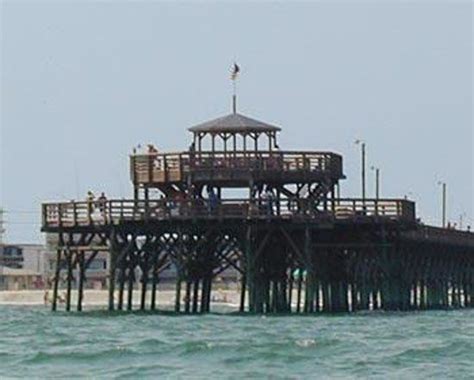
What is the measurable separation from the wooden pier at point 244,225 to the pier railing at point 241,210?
0.03 metres

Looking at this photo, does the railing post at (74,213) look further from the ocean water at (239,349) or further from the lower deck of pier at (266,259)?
the ocean water at (239,349)

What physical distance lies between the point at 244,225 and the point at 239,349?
24.8 m

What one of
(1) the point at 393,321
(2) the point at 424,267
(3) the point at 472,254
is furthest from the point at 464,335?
(3) the point at 472,254

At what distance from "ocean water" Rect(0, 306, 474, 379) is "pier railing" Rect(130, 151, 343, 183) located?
918 centimetres

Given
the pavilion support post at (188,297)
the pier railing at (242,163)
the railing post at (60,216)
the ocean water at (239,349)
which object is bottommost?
the ocean water at (239,349)

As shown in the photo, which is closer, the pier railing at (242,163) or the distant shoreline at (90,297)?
the pier railing at (242,163)

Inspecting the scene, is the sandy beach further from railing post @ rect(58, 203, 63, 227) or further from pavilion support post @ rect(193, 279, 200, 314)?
railing post @ rect(58, 203, 63, 227)

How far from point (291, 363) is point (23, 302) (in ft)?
337

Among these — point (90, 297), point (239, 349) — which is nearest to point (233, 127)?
point (239, 349)

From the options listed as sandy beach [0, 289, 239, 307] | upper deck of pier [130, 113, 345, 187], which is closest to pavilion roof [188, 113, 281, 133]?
upper deck of pier [130, 113, 345, 187]

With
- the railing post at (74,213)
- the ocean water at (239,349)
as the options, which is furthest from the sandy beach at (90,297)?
the ocean water at (239,349)

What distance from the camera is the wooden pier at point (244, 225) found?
3059 inches

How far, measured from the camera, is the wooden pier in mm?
A: 77688

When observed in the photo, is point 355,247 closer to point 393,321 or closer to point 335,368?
point 393,321
